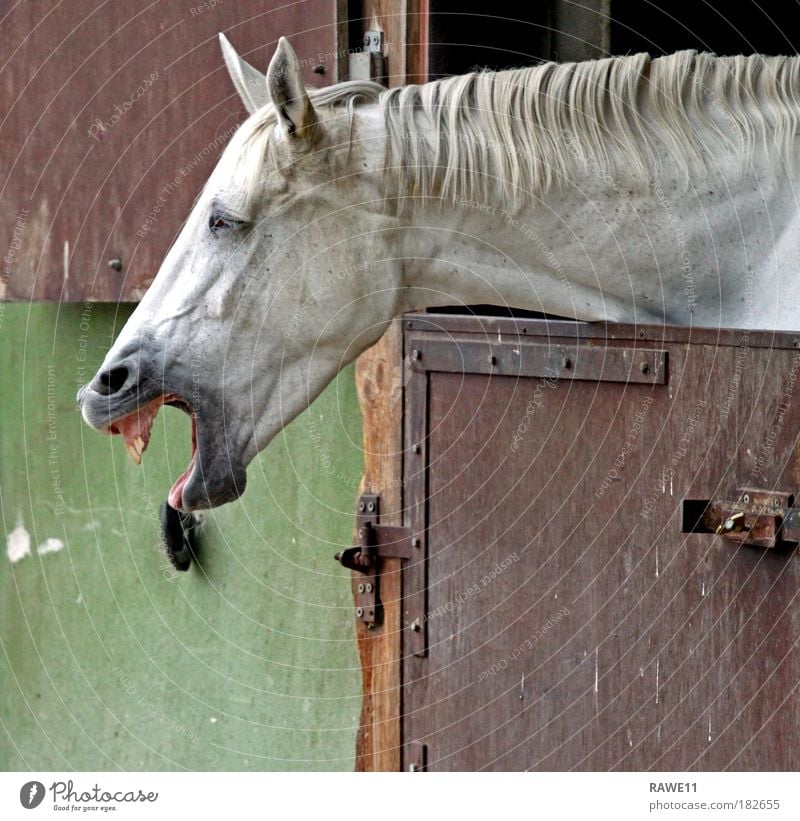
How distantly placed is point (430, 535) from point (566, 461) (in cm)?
44

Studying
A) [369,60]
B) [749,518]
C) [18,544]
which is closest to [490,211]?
[749,518]

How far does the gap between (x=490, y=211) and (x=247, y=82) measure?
1.71ft

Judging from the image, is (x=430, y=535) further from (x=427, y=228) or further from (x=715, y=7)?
(x=715, y=7)

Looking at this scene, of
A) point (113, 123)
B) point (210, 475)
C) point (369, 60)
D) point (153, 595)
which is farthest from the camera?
point (153, 595)

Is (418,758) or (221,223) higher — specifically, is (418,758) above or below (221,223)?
below

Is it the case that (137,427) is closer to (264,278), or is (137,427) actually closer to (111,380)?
(111,380)

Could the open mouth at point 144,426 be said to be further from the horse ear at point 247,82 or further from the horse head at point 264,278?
the horse ear at point 247,82

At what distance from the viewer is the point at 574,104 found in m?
2.08

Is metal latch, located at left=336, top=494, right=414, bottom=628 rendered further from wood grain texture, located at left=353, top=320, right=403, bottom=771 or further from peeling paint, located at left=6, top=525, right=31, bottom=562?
peeling paint, located at left=6, top=525, right=31, bottom=562

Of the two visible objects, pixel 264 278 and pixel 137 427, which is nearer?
pixel 264 278

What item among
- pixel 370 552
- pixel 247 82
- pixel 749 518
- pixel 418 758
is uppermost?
pixel 247 82

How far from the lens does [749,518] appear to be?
1955 millimetres

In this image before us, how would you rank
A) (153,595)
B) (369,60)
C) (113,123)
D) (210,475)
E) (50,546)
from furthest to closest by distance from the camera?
(50,546), (153,595), (113,123), (369,60), (210,475)

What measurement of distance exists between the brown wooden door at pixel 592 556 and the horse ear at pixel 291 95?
57 cm
